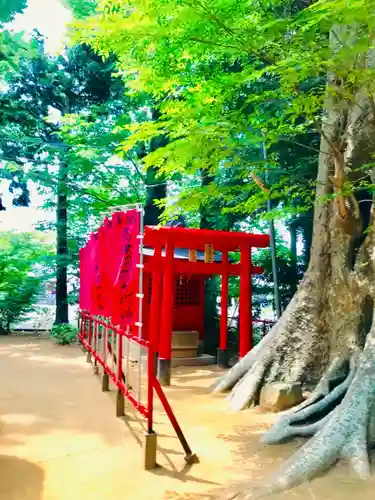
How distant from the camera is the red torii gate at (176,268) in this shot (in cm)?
1009

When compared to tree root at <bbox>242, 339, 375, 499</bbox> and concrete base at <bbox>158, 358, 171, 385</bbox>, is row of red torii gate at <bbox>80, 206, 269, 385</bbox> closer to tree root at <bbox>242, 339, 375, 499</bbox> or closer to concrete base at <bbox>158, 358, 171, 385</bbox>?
concrete base at <bbox>158, 358, 171, 385</bbox>

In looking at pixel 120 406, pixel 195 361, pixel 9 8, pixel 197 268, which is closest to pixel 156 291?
pixel 197 268

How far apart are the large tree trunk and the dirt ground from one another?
0.56 m

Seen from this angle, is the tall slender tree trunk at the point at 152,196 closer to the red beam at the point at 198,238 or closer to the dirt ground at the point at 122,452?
the red beam at the point at 198,238

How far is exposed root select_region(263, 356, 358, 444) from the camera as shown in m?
5.61

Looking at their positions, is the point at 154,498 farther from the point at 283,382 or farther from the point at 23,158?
the point at 23,158

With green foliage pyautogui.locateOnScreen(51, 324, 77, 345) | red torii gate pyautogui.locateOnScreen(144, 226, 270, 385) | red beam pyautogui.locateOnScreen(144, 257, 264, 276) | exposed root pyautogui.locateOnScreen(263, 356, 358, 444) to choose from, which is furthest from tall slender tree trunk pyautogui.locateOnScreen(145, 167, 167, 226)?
exposed root pyautogui.locateOnScreen(263, 356, 358, 444)

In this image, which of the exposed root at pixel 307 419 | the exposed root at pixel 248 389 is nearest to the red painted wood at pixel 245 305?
the exposed root at pixel 248 389

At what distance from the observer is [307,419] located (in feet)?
19.4

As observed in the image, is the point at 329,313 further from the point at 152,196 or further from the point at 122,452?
the point at 152,196

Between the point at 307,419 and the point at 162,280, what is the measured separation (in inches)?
262

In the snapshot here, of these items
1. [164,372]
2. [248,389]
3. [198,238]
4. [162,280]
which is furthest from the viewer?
[162,280]

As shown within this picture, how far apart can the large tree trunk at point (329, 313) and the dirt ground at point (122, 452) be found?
558mm

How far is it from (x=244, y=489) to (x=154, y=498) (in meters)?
Answer: 0.89
